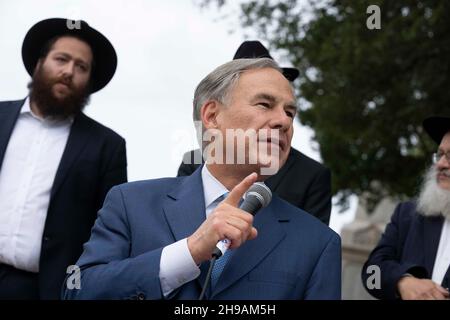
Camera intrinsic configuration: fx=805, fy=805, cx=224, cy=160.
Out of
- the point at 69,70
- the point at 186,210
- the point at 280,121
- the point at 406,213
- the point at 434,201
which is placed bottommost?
the point at 406,213

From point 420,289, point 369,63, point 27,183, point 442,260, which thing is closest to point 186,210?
point 27,183

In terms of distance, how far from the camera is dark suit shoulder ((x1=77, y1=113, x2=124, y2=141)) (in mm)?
5023

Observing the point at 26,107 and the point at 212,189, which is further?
the point at 26,107

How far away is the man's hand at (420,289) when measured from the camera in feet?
15.1

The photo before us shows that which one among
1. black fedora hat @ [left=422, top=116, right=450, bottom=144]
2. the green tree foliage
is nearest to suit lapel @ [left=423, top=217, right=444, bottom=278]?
black fedora hat @ [left=422, top=116, right=450, bottom=144]

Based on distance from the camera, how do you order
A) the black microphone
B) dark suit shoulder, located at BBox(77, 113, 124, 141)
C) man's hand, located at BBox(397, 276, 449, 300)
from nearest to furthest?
the black microphone
man's hand, located at BBox(397, 276, 449, 300)
dark suit shoulder, located at BBox(77, 113, 124, 141)

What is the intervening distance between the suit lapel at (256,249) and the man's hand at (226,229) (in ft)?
0.69

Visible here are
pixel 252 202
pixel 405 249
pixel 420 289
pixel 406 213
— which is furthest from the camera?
pixel 406 213

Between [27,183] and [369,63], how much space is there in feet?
28.3

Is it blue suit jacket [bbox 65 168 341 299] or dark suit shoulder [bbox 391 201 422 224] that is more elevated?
blue suit jacket [bbox 65 168 341 299]

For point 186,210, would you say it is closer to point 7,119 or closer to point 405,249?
point 7,119

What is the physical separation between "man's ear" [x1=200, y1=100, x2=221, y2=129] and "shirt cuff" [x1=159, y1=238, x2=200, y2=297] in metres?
0.75

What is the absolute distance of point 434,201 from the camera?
520cm

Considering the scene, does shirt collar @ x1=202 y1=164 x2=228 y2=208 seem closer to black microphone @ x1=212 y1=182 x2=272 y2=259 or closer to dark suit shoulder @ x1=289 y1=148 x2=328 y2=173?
black microphone @ x1=212 y1=182 x2=272 y2=259
